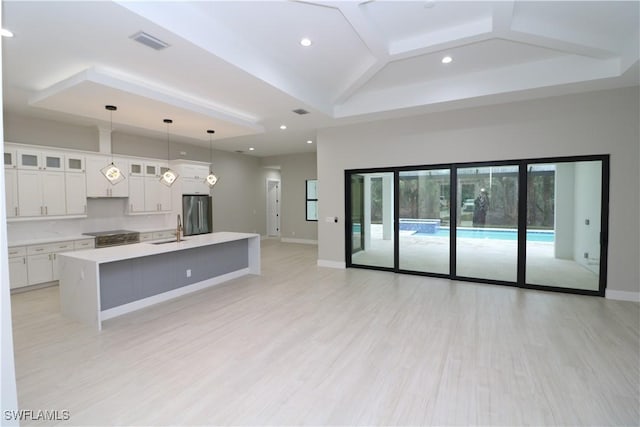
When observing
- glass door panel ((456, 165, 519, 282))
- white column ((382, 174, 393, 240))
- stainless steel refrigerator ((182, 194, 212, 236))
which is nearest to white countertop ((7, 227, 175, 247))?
stainless steel refrigerator ((182, 194, 212, 236))

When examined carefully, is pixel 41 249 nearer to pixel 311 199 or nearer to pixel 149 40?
pixel 149 40

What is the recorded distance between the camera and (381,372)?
2.70 metres

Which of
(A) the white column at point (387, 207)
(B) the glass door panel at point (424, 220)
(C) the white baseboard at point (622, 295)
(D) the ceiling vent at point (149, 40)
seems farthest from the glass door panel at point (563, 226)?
Answer: (D) the ceiling vent at point (149, 40)

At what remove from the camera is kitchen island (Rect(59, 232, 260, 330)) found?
3707mm

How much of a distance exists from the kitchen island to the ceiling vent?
2.42m

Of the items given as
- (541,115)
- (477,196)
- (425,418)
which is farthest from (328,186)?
(425,418)

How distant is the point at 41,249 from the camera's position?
17.1 ft

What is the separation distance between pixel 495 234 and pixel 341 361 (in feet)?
12.7

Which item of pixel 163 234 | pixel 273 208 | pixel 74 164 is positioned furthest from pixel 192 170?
pixel 273 208

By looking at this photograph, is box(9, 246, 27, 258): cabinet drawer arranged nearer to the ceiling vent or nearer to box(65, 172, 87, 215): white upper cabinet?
box(65, 172, 87, 215): white upper cabinet

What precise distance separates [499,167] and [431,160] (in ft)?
3.62

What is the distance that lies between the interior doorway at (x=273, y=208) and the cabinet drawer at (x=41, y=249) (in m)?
6.56

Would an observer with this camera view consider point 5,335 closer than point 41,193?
Yes

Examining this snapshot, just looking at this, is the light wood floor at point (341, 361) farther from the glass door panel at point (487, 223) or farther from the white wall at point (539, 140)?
the white wall at point (539, 140)
